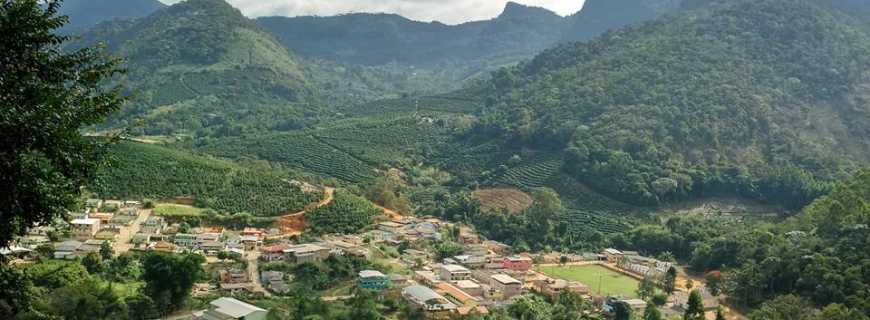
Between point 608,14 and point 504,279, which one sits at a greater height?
point 608,14

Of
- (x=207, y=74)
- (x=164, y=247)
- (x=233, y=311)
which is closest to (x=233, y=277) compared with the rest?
(x=164, y=247)

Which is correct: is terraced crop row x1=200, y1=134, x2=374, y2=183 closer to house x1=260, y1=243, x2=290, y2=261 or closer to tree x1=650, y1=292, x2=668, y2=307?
house x1=260, y1=243, x2=290, y2=261

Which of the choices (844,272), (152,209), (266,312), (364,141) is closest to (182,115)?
(364,141)

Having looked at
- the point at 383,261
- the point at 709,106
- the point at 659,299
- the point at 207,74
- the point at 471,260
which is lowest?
the point at 659,299

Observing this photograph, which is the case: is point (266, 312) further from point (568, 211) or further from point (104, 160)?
point (568, 211)

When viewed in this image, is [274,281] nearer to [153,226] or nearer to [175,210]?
[153,226]

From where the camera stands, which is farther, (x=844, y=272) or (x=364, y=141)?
(x=364, y=141)

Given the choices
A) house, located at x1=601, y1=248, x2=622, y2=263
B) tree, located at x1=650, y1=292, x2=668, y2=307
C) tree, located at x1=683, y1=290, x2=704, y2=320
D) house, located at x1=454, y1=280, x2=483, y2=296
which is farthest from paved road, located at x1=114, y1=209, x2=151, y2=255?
house, located at x1=601, y1=248, x2=622, y2=263
